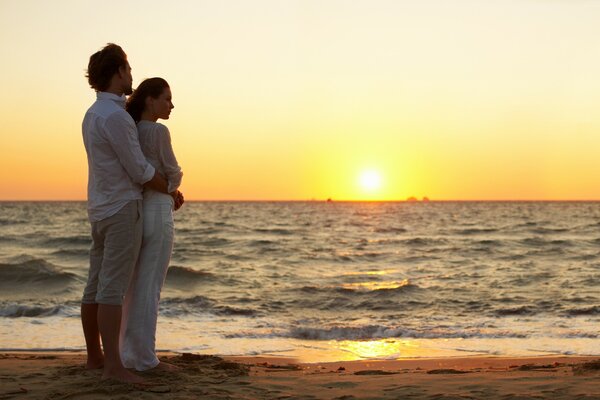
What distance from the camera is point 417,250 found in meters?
25.7

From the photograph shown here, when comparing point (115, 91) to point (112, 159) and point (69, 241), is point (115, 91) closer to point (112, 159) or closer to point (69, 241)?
point (112, 159)

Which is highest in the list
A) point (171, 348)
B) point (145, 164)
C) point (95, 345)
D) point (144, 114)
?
point (144, 114)

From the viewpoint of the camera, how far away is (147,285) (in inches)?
182

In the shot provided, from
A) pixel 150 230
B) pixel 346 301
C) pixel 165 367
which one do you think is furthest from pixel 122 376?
pixel 346 301

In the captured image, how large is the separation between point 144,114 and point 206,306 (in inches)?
303

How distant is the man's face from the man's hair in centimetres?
3

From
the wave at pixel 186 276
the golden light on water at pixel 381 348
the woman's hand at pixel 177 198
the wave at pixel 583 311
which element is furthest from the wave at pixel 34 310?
the wave at pixel 583 311

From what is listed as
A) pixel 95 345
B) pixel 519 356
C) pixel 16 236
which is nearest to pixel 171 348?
pixel 95 345

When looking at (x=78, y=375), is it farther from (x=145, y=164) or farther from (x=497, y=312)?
(x=497, y=312)

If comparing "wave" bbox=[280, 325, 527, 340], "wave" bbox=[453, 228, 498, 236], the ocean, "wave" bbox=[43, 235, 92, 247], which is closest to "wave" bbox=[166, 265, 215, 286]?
the ocean

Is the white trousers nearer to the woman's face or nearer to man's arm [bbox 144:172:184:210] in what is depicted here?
man's arm [bbox 144:172:184:210]

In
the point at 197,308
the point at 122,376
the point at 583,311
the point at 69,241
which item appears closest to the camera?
the point at 122,376

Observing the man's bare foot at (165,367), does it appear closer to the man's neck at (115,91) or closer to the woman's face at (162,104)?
the woman's face at (162,104)

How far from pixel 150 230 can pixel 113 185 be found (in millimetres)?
390
